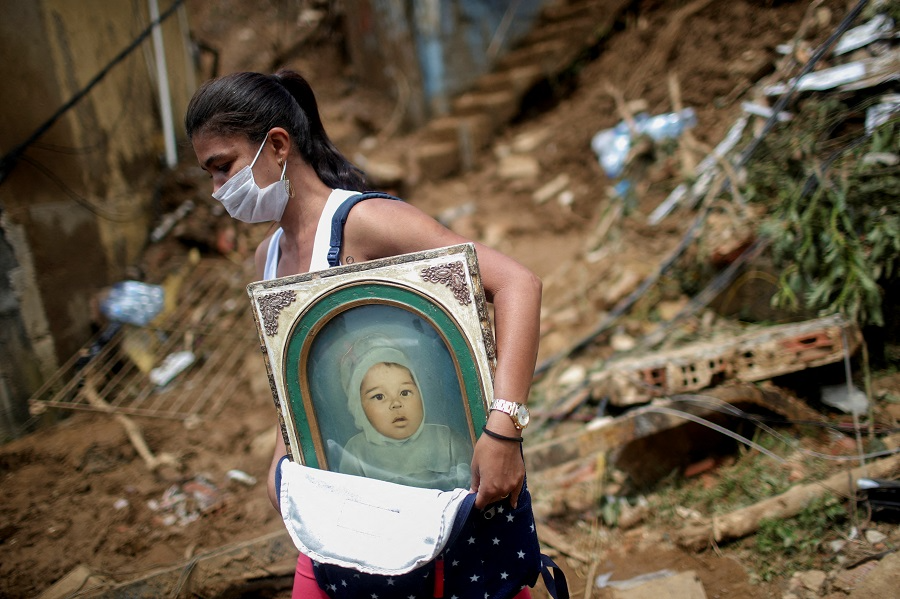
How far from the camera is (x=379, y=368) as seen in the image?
1294 millimetres

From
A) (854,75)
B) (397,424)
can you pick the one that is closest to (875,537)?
(397,424)

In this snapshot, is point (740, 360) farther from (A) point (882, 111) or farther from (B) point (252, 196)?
(B) point (252, 196)

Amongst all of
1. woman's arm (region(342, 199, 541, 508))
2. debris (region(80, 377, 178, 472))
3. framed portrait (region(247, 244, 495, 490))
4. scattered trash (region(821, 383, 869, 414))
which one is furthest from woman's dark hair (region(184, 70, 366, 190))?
debris (region(80, 377, 178, 472))

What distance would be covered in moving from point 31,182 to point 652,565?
14.2ft

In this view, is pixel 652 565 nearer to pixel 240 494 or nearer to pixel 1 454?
pixel 240 494

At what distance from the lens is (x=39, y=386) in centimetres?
380

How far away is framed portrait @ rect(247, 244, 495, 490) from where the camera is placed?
3.99 ft

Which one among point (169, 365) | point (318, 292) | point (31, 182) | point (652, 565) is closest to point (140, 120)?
point (31, 182)

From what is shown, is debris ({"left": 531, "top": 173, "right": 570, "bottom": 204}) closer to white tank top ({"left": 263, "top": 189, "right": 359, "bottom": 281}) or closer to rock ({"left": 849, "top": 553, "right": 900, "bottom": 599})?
rock ({"left": 849, "top": 553, "right": 900, "bottom": 599})

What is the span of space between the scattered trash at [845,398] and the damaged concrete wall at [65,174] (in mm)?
4561

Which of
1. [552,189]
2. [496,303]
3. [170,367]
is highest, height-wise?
[552,189]

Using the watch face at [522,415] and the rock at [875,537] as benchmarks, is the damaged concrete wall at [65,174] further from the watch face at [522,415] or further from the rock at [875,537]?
the rock at [875,537]

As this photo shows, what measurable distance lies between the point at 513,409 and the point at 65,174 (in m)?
4.39

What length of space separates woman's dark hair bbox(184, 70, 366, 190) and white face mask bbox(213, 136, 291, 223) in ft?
0.21
